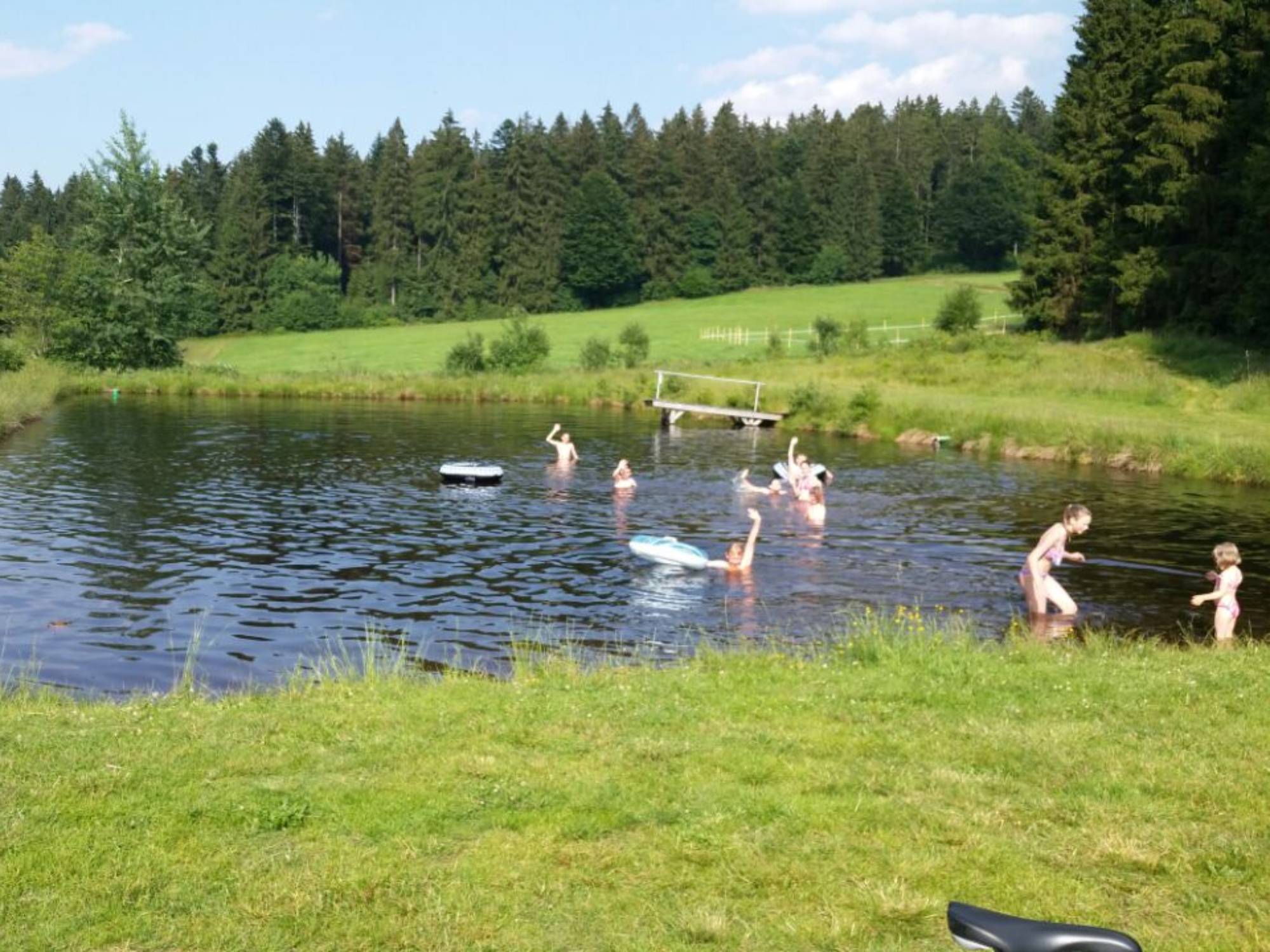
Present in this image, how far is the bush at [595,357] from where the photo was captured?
7194 cm

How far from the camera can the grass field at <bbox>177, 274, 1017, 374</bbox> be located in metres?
85.9

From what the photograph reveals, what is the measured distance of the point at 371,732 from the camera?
9742mm

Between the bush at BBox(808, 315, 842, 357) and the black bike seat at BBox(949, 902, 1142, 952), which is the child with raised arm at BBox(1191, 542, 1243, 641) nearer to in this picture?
the black bike seat at BBox(949, 902, 1142, 952)

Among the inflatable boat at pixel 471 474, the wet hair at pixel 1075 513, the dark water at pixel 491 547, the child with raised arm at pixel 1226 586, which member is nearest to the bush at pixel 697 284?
the dark water at pixel 491 547

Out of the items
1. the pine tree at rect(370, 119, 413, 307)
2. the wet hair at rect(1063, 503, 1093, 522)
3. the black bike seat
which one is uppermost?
the pine tree at rect(370, 119, 413, 307)

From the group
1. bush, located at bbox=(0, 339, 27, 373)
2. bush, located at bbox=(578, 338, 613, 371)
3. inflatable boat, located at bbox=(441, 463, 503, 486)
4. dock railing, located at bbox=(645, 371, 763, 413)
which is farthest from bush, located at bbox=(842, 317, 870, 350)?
bush, located at bbox=(0, 339, 27, 373)

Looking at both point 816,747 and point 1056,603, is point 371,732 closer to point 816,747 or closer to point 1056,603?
point 816,747

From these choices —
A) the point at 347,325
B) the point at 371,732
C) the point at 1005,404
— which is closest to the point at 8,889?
the point at 371,732

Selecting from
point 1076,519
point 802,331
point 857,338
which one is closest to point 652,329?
point 802,331

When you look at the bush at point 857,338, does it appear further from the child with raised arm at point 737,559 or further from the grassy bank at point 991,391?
the child with raised arm at point 737,559

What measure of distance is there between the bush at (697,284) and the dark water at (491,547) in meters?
87.8

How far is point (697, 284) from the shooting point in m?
131

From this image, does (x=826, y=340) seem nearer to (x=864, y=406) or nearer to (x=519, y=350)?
(x=519, y=350)

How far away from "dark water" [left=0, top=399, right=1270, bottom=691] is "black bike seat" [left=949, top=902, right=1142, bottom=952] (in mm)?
12887
